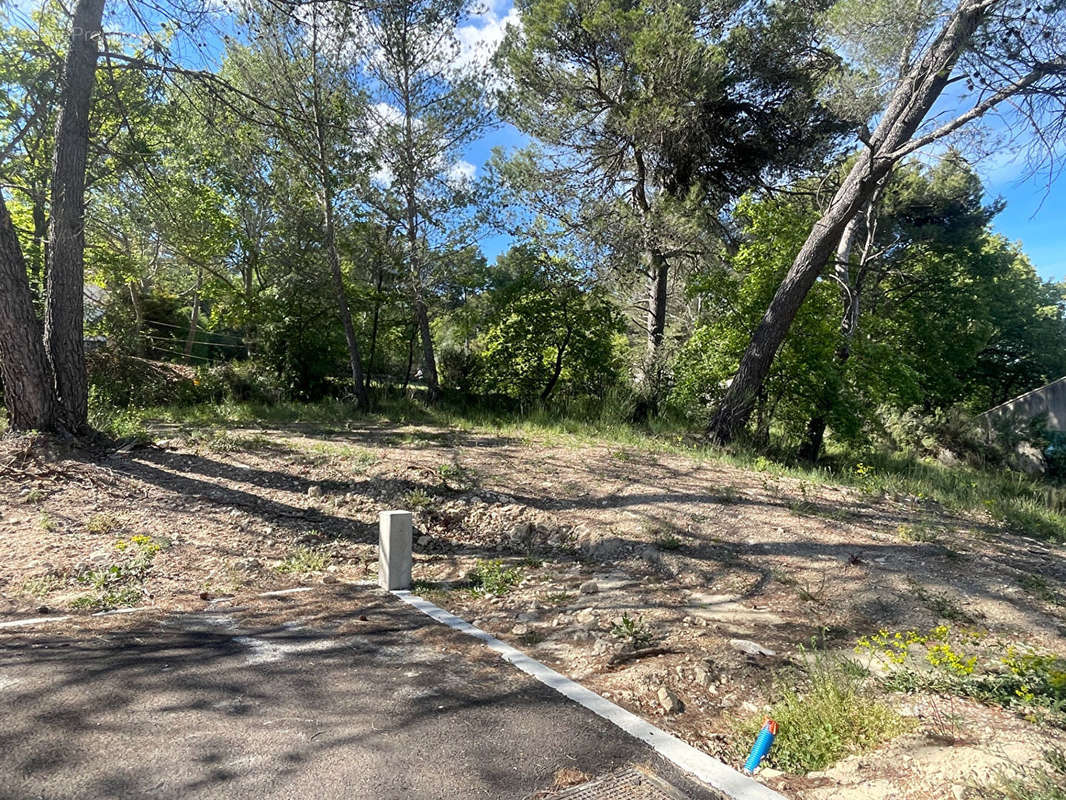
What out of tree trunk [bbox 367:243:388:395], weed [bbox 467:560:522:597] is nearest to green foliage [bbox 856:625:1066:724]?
weed [bbox 467:560:522:597]

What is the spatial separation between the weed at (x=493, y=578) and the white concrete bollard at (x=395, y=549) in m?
0.57

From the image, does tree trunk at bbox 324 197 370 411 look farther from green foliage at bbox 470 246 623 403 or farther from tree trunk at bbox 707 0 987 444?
tree trunk at bbox 707 0 987 444

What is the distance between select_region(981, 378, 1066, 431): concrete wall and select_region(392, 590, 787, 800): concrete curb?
17656mm

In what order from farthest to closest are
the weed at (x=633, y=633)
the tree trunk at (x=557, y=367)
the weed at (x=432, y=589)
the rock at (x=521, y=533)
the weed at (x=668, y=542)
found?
the tree trunk at (x=557, y=367)
the rock at (x=521, y=533)
the weed at (x=668, y=542)
the weed at (x=432, y=589)
the weed at (x=633, y=633)

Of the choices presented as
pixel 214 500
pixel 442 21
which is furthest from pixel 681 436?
pixel 442 21

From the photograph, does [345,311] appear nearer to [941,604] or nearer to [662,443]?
[662,443]

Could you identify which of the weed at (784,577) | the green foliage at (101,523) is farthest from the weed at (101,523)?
the weed at (784,577)

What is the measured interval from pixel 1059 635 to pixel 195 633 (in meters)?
5.25

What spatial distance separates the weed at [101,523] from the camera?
501 cm

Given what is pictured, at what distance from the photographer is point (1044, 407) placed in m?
15.6

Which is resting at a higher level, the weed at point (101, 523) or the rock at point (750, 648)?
the weed at point (101, 523)

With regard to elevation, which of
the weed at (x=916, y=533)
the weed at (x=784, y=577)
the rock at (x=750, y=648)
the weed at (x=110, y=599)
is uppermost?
the weed at (x=916, y=533)

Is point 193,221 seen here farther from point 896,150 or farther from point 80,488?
point 896,150

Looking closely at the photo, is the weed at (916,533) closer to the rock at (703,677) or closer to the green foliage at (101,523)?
the rock at (703,677)
